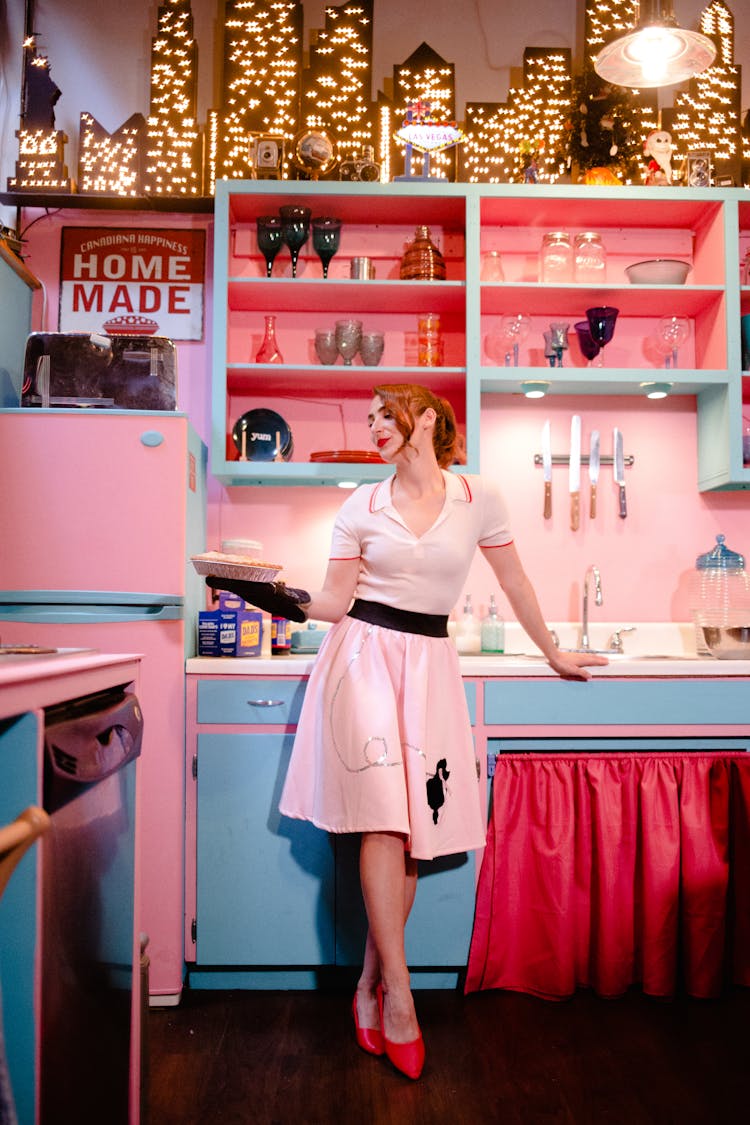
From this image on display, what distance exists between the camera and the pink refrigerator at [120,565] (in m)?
2.31

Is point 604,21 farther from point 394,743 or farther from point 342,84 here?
point 394,743

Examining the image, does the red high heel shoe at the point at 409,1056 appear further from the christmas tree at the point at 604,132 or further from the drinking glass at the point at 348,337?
the christmas tree at the point at 604,132

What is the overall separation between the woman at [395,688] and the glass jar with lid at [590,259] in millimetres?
1246

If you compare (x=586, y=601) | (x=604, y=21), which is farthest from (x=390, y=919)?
(x=604, y=21)

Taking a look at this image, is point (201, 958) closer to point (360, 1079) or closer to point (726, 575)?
point (360, 1079)

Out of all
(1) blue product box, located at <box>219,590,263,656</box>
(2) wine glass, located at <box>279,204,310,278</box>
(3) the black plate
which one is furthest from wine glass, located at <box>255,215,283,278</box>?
(1) blue product box, located at <box>219,590,263,656</box>

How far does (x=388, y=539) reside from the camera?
198 centimetres

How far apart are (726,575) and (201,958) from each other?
211cm

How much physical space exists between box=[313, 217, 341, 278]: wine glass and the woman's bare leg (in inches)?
78.3

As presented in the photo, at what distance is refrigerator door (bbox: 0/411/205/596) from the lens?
2.34 m

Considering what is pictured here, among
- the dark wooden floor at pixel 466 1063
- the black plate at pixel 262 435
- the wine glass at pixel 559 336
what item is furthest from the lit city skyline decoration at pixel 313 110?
the dark wooden floor at pixel 466 1063

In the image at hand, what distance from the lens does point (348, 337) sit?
9.58 ft

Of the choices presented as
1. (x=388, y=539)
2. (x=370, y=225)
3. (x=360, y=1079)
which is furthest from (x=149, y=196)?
(x=360, y=1079)

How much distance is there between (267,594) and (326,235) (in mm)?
1583
